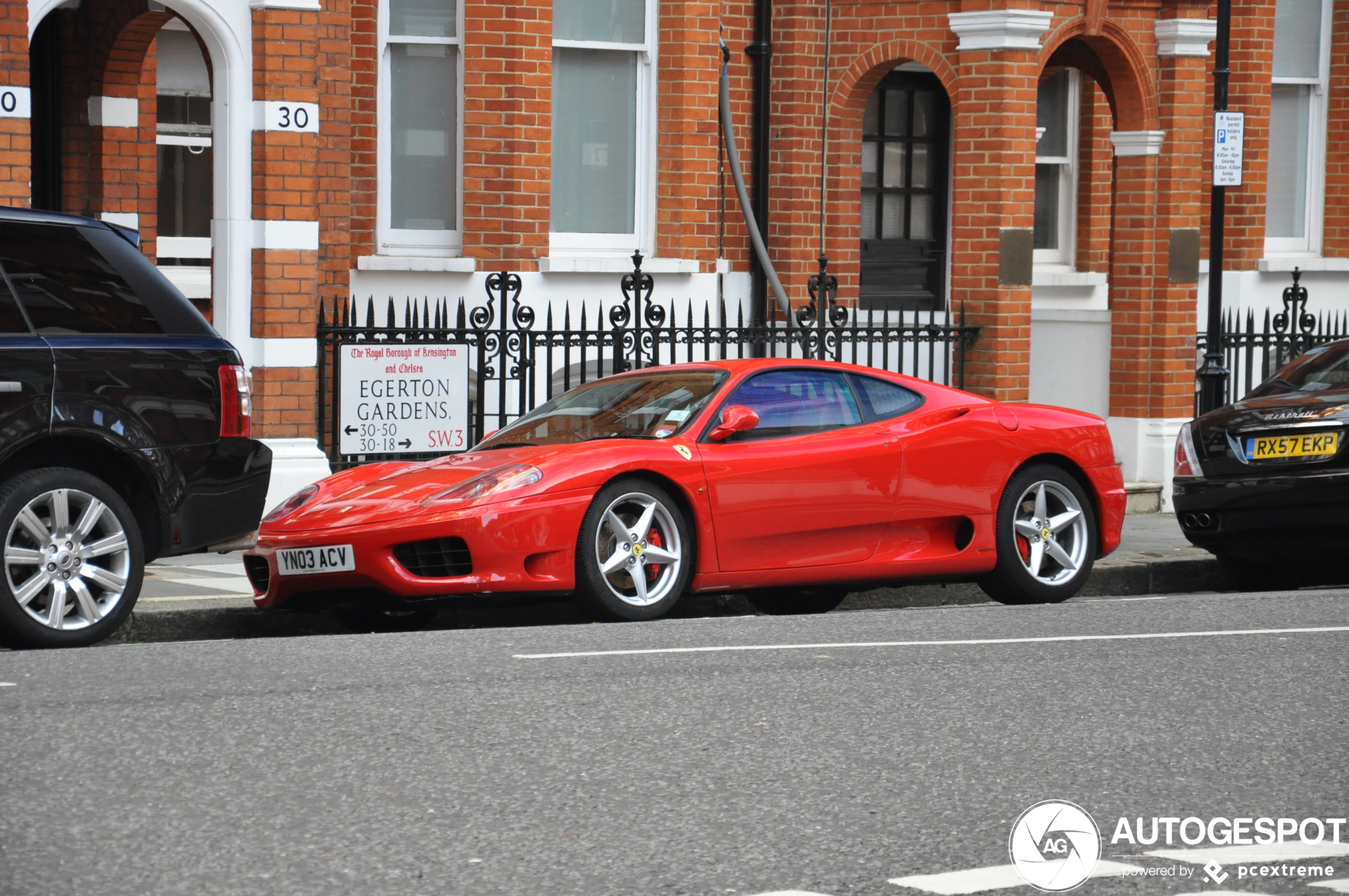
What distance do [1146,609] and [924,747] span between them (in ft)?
12.7

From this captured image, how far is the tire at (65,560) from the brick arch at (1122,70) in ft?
34.9

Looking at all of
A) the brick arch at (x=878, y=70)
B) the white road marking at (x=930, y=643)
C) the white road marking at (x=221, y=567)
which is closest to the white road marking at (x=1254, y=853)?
the white road marking at (x=930, y=643)

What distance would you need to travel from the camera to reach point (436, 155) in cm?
1548

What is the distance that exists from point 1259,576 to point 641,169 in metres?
6.59

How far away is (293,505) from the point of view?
9273 millimetres

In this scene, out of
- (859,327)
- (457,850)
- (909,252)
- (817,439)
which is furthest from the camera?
(909,252)

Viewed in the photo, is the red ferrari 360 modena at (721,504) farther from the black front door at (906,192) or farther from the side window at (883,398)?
the black front door at (906,192)

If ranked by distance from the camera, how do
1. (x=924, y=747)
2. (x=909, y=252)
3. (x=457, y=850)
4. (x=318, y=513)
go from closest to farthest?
(x=457, y=850) → (x=924, y=747) → (x=318, y=513) → (x=909, y=252)

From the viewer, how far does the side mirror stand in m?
9.26

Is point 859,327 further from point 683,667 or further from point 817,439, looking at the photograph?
point 683,667

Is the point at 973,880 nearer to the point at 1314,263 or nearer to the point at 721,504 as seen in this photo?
the point at 721,504

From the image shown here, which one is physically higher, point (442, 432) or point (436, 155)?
point (436, 155)

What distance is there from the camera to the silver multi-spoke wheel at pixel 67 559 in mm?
7625

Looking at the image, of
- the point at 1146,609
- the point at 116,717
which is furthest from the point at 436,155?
the point at 116,717
